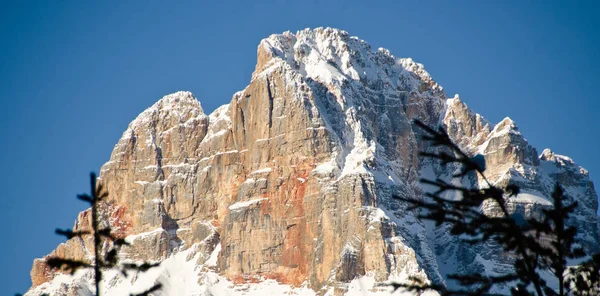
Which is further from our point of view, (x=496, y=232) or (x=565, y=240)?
(x=565, y=240)

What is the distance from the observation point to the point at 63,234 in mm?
18969

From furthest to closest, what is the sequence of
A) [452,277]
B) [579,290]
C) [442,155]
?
[579,290] → [452,277] → [442,155]

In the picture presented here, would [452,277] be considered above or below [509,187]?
below

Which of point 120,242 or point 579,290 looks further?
point 579,290

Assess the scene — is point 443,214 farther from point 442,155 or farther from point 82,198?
point 82,198

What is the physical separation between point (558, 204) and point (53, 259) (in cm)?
824

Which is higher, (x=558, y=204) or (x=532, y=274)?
(x=558, y=204)

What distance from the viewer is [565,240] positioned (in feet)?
63.3

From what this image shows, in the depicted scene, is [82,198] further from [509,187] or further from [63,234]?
[509,187]

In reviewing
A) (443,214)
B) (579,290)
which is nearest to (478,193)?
(443,214)

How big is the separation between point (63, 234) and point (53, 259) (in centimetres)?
50

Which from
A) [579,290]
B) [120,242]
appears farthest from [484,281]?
[120,242]

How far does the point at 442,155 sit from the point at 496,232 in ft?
4.69

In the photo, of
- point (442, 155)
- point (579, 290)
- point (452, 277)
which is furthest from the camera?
point (579, 290)
